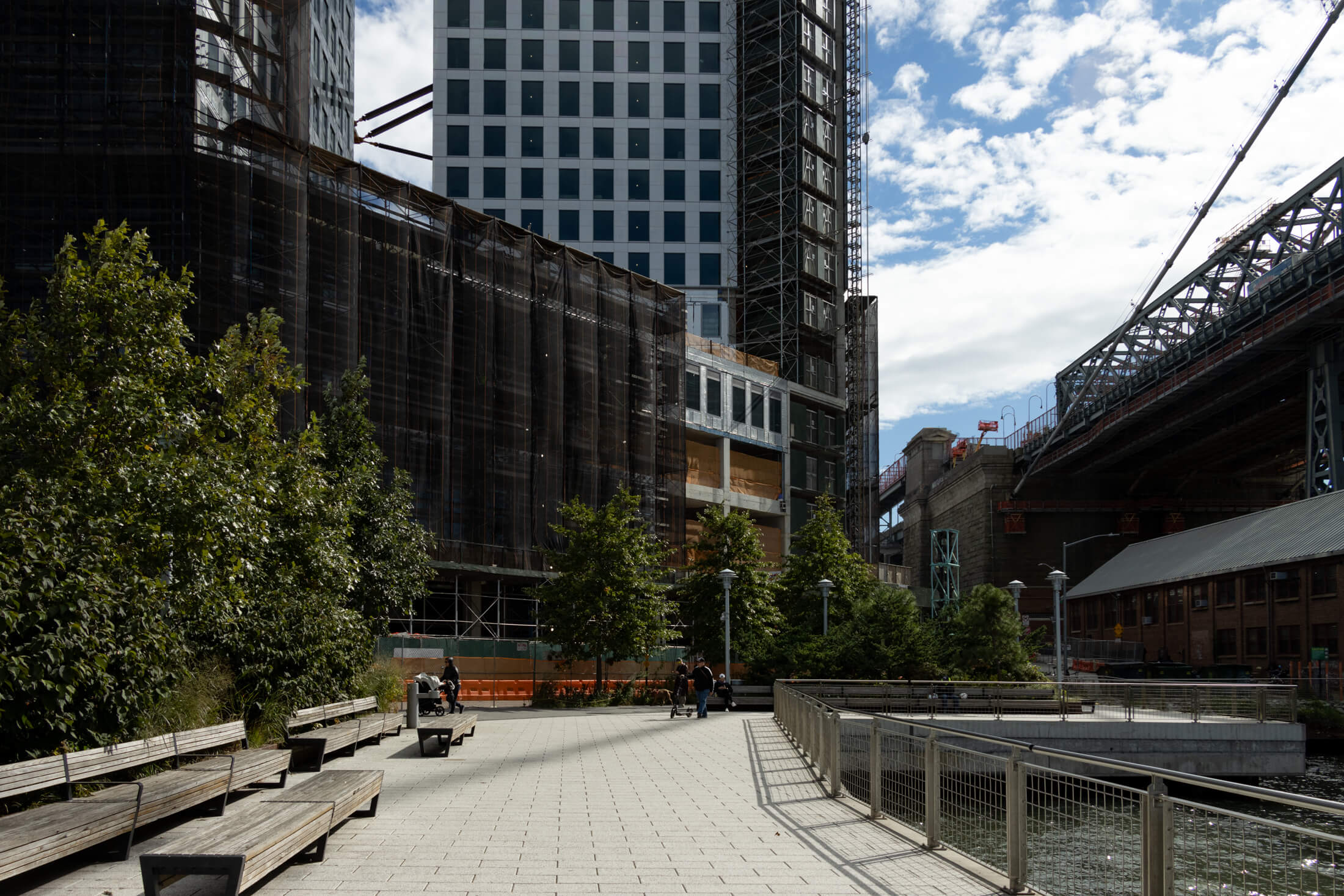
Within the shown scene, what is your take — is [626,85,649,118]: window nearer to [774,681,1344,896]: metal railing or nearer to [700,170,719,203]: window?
[700,170,719,203]: window

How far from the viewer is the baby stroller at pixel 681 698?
3111 cm

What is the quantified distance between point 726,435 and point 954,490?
47.6m

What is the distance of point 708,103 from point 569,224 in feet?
39.4

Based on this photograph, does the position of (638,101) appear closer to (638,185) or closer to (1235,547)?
(638,185)

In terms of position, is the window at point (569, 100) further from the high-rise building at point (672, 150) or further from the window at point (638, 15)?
the window at point (638, 15)

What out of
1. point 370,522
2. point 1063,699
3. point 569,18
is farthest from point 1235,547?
point 569,18

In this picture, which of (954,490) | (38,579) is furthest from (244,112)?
(954,490)

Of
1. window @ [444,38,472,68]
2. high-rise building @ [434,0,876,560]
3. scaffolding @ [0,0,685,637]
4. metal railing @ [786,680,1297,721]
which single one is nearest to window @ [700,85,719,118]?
high-rise building @ [434,0,876,560]

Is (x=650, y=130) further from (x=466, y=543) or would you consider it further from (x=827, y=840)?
(x=827, y=840)

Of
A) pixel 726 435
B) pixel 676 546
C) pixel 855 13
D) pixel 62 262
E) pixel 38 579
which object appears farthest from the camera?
pixel 855 13

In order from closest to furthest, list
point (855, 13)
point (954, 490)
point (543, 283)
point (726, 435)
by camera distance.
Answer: point (543, 283), point (726, 435), point (855, 13), point (954, 490)

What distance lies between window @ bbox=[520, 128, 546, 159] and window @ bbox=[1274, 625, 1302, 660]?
48.9 meters

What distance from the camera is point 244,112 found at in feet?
127

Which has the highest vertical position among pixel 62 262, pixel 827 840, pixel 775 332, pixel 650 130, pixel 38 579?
pixel 650 130
